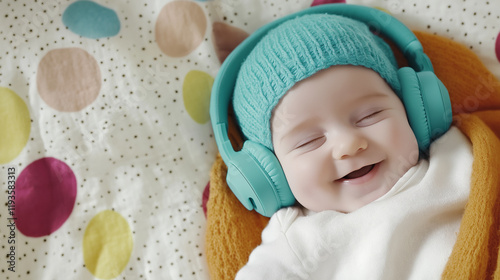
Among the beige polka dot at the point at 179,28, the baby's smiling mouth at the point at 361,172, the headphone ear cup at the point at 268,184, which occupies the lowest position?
the baby's smiling mouth at the point at 361,172

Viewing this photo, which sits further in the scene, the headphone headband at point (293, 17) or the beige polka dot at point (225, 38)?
the beige polka dot at point (225, 38)

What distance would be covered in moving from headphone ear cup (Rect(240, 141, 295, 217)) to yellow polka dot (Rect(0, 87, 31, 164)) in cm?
55

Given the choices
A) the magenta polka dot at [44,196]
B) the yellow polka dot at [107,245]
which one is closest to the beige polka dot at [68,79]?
the magenta polka dot at [44,196]

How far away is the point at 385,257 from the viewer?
88 centimetres

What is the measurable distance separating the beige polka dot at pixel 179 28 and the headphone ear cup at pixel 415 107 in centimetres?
54

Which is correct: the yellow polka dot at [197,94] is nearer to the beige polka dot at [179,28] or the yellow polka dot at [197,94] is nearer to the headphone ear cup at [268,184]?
the beige polka dot at [179,28]

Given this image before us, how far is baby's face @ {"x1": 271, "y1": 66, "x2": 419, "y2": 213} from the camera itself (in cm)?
96

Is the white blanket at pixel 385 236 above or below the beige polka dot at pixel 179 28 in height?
below

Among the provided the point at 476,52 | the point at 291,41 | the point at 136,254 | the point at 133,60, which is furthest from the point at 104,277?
the point at 476,52

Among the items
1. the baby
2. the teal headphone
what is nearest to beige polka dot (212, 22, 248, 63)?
the teal headphone

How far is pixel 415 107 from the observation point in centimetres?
101

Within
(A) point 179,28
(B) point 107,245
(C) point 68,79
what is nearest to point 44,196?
(B) point 107,245

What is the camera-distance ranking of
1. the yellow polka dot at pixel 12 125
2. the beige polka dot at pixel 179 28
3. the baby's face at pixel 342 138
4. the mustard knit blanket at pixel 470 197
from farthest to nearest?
the beige polka dot at pixel 179 28 < the yellow polka dot at pixel 12 125 < the baby's face at pixel 342 138 < the mustard knit blanket at pixel 470 197

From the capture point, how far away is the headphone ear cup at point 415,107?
3.32ft
